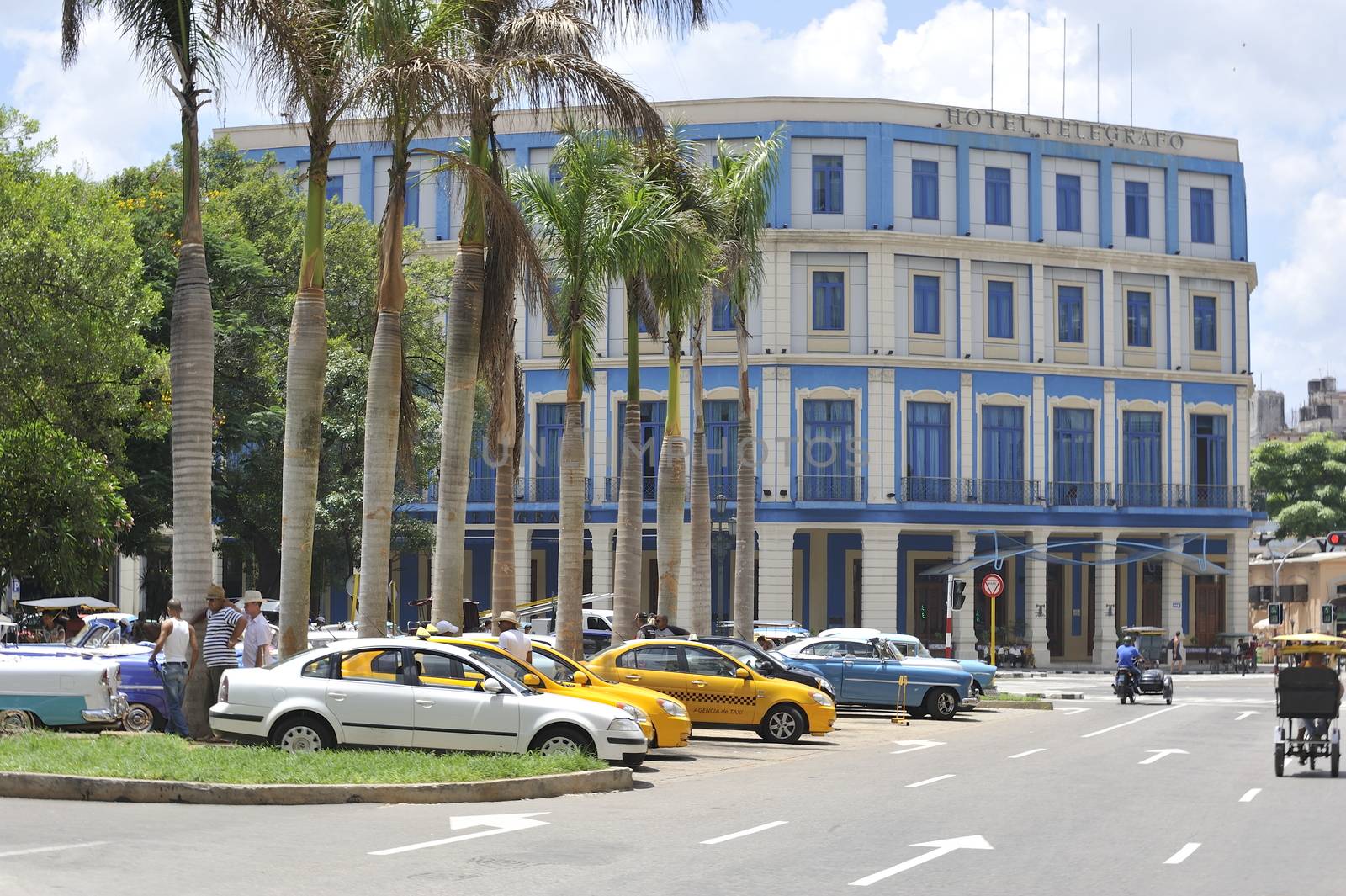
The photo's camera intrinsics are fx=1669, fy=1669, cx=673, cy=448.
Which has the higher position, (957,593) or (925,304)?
(925,304)

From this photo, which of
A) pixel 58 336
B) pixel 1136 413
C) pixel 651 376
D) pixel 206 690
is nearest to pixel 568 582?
pixel 206 690

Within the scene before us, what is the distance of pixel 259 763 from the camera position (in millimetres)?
15906

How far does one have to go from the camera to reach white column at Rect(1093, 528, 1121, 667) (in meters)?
58.9

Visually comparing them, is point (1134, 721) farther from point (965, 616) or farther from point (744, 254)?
point (965, 616)

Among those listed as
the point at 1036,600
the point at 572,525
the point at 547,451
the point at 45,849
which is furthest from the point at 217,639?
the point at 1036,600

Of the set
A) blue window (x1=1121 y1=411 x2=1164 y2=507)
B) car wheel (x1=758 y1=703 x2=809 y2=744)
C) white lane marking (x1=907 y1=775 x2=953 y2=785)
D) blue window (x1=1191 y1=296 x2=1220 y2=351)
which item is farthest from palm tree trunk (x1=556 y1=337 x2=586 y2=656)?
blue window (x1=1191 y1=296 x2=1220 y2=351)

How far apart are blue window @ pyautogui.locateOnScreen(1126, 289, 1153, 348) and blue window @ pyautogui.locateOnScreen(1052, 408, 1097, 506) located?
131 inches

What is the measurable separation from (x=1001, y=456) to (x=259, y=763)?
44826 millimetres

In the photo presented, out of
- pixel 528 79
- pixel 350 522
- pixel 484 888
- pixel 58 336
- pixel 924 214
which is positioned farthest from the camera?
pixel 924 214

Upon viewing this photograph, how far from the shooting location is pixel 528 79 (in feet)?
72.3

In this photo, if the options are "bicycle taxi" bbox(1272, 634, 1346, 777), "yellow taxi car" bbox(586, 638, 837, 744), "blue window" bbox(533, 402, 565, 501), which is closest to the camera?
"bicycle taxi" bbox(1272, 634, 1346, 777)

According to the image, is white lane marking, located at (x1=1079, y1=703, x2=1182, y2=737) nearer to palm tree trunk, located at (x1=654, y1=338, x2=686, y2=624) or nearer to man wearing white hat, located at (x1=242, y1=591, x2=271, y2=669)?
palm tree trunk, located at (x1=654, y1=338, x2=686, y2=624)

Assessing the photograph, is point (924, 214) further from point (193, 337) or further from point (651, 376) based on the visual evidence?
point (193, 337)

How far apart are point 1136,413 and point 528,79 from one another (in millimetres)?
42257
